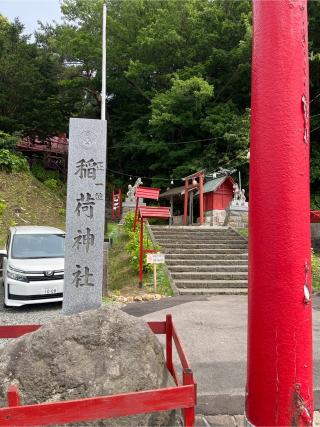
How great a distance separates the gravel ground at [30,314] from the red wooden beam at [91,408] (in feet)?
15.6

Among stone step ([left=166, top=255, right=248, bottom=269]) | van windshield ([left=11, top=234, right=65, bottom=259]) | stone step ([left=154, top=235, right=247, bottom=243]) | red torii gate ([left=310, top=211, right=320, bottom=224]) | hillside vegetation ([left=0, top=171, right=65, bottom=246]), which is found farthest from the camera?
hillside vegetation ([left=0, top=171, right=65, bottom=246])

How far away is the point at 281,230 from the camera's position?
74.7 inches

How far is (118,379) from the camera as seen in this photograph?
228cm

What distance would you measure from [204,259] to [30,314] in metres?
5.40

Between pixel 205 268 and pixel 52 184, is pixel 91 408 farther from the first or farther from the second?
pixel 52 184

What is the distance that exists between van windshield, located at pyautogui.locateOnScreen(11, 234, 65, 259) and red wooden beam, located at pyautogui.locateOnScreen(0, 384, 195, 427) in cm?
619

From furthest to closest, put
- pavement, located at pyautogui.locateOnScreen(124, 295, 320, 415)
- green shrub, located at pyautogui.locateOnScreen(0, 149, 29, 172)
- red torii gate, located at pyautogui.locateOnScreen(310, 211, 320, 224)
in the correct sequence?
green shrub, located at pyautogui.locateOnScreen(0, 149, 29, 172) < red torii gate, located at pyautogui.locateOnScreen(310, 211, 320, 224) < pavement, located at pyautogui.locateOnScreen(124, 295, 320, 415)

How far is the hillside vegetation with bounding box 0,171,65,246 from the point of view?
16.8 m

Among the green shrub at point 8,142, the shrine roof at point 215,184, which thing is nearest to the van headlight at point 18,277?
the shrine roof at point 215,184

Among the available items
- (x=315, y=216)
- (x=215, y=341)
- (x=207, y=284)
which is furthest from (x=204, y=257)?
(x=215, y=341)

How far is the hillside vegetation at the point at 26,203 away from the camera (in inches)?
662

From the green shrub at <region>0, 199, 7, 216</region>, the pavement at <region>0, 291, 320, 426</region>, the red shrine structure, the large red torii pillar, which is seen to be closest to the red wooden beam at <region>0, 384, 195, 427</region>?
the large red torii pillar

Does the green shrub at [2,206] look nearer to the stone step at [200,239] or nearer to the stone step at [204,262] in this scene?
the stone step at [200,239]

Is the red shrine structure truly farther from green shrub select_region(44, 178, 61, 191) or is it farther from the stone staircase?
green shrub select_region(44, 178, 61, 191)
